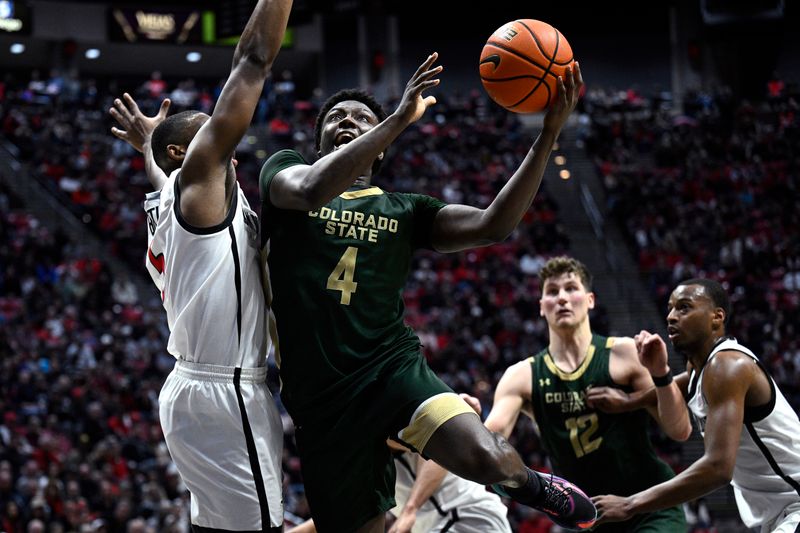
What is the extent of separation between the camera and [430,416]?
4109 mm

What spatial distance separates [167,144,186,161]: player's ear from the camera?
454 cm

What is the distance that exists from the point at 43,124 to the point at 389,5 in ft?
37.3

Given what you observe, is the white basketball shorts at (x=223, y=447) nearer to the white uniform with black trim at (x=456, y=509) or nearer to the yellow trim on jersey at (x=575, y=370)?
the white uniform with black trim at (x=456, y=509)

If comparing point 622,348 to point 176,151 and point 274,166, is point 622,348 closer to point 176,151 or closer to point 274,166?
point 274,166

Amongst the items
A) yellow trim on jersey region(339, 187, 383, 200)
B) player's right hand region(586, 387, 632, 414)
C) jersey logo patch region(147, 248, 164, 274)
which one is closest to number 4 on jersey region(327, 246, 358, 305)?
yellow trim on jersey region(339, 187, 383, 200)

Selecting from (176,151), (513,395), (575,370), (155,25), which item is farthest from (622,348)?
(155,25)

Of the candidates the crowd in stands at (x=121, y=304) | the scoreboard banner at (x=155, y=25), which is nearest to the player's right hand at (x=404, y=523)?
the crowd in stands at (x=121, y=304)

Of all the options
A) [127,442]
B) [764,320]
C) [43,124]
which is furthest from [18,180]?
[764,320]

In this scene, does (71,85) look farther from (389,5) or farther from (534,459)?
(534,459)

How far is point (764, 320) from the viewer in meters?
16.8

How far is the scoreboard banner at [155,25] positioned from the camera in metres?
27.8

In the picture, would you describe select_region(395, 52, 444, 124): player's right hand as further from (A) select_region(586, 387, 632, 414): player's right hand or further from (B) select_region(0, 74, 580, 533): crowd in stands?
(B) select_region(0, 74, 580, 533): crowd in stands

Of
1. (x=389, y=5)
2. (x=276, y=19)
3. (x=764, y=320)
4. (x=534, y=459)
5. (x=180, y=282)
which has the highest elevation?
(x=389, y=5)

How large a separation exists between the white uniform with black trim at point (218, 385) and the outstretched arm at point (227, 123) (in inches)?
4.2
